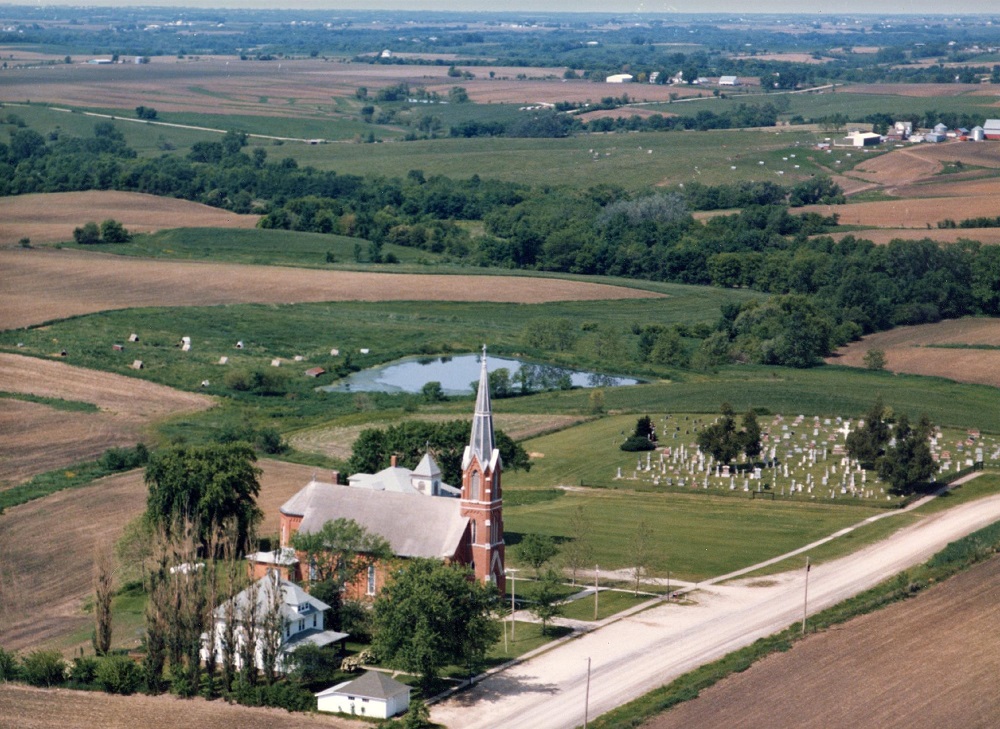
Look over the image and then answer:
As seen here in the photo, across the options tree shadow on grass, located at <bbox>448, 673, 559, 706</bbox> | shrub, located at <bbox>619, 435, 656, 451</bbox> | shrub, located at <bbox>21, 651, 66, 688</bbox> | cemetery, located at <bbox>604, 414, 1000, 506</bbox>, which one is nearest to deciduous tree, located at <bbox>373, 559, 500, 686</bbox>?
tree shadow on grass, located at <bbox>448, 673, 559, 706</bbox>

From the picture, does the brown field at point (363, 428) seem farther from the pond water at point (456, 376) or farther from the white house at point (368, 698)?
the white house at point (368, 698)

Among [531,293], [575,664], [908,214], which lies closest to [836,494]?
[575,664]

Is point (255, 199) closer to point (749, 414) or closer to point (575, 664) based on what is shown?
point (749, 414)

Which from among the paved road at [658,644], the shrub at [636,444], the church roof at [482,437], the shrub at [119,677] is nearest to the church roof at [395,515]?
the church roof at [482,437]

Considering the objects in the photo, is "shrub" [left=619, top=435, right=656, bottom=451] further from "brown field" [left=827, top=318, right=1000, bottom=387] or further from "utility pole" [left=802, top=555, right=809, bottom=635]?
"brown field" [left=827, top=318, right=1000, bottom=387]

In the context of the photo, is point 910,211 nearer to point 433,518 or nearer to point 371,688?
point 433,518

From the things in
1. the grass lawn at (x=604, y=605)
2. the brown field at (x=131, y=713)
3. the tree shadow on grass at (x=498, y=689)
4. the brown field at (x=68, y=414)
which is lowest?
the brown field at (x=68, y=414)
